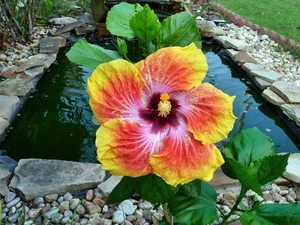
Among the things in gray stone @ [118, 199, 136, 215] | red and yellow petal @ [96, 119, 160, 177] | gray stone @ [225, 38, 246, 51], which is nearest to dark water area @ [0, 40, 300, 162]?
gray stone @ [225, 38, 246, 51]

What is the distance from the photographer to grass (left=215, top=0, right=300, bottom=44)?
567 cm

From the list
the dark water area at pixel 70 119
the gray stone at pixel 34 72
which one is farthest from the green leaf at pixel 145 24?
the gray stone at pixel 34 72

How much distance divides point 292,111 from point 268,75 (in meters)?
0.81

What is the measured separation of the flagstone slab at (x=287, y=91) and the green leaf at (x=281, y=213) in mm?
2766

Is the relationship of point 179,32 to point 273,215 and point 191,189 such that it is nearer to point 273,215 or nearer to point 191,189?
point 191,189

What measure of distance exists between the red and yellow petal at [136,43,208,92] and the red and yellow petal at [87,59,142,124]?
3 cm

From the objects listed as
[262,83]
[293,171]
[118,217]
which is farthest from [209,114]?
[262,83]

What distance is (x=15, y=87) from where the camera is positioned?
339cm

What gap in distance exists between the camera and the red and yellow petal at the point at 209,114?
0.58m

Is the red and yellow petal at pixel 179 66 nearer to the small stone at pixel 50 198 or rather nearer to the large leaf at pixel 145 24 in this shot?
the large leaf at pixel 145 24

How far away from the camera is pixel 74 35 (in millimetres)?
5289

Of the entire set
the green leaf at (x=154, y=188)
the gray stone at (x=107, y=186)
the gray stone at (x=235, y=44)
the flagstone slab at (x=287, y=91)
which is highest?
the green leaf at (x=154, y=188)

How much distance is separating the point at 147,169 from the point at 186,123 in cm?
10

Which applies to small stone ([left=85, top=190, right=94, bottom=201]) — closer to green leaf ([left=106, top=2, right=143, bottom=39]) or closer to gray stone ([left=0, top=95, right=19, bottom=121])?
gray stone ([left=0, top=95, right=19, bottom=121])
